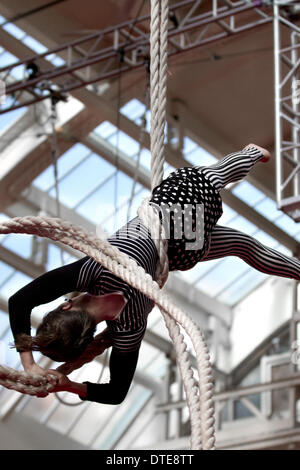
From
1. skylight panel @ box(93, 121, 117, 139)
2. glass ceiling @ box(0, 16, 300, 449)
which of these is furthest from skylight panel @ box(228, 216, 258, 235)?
skylight panel @ box(93, 121, 117, 139)

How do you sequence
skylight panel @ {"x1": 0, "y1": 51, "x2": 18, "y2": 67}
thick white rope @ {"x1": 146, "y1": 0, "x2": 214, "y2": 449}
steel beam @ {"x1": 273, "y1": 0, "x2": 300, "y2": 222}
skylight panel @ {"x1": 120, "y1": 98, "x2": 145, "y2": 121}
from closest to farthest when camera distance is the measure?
thick white rope @ {"x1": 146, "y1": 0, "x2": 214, "y2": 449} → steel beam @ {"x1": 273, "y1": 0, "x2": 300, "y2": 222} → skylight panel @ {"x1": 0, "y1": 51, "x2": 18, "y2": 67} → skylight panel @ {"x1": 120, "y1": 98, "x2": 145, "y2": 121}

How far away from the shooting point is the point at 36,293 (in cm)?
235

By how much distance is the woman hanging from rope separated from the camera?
232 cm

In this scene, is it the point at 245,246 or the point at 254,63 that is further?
the point at 254,63

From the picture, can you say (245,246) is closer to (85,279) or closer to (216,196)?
(216,196)

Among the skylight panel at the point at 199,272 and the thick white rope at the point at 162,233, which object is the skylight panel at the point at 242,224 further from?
the thick white rope at the point at 162,233

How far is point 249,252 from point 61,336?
2.23 ft

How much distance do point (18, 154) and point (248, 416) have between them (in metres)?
3.83

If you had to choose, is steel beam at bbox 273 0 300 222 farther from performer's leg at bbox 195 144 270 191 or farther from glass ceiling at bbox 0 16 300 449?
performer's leg at bbox 195 144 270 191

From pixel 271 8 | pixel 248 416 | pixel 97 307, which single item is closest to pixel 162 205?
pixel 97 307

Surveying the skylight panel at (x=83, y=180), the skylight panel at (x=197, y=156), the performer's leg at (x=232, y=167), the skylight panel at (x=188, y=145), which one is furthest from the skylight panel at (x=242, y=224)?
the performer's leg at (x=232, y=167)

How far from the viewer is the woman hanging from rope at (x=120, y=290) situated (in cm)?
232

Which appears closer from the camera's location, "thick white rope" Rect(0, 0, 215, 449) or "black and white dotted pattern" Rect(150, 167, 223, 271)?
"thick white rope" Rect(0, 0, 215, 449)

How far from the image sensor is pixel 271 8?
22.3 feet
